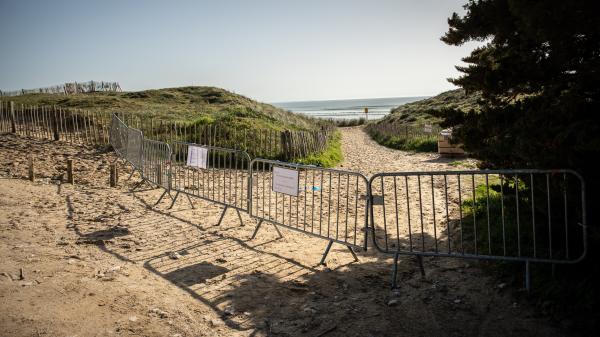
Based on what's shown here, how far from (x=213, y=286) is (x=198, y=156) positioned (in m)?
4.12

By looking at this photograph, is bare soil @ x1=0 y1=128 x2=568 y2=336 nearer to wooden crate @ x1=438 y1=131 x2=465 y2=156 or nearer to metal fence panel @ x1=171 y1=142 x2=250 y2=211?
metal fence panel @ x1=171 y1=142 x2=250 y2=211

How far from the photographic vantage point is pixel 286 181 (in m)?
6.78

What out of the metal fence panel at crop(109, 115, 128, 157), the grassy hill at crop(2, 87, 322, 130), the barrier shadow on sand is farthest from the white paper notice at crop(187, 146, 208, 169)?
the grassy hill at crop(2, 87, 322, 130)

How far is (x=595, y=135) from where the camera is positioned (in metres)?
3.90

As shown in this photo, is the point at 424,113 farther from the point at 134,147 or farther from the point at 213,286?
the point at 213,286

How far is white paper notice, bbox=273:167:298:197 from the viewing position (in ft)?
21.9

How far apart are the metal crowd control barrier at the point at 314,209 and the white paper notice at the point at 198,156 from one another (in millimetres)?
1130

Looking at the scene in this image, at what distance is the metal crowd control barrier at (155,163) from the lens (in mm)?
10516

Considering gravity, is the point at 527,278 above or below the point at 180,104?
below

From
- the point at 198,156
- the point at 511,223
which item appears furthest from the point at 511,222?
the point at 198,156

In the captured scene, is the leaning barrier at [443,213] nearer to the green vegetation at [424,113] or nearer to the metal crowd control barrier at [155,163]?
the metal crowd control barrier at [155,163]

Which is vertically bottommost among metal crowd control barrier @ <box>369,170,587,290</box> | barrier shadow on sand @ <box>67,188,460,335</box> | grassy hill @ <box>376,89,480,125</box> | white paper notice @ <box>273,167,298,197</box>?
barrier shadow on sand @ <box>67,188,460,335</box>

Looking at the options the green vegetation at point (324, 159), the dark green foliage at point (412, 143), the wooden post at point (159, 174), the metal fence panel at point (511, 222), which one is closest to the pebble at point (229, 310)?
the metal fence panel at point (511, 222)

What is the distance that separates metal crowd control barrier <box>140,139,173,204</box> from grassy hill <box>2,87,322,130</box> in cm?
1579
